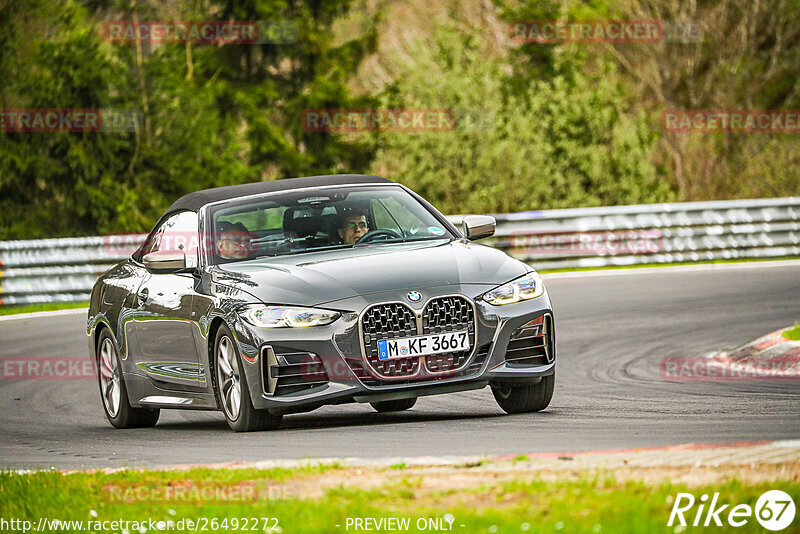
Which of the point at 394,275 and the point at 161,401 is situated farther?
the point at 161,401

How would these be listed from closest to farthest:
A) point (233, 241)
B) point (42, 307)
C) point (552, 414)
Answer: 1. point (552, 414)
2. point (233, 241)
3. point (42, 307)

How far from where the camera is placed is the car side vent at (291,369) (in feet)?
29.5

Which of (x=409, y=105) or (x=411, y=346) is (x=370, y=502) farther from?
(x=409, y=105)

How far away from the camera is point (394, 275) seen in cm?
916

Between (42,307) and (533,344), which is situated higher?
(533,344)

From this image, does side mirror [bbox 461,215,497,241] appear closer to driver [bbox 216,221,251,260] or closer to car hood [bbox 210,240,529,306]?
car hood [bbox 210,240,529,306]

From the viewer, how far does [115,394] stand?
11.5 m

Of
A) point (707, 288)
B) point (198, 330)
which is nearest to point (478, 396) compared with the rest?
point (198, 330)

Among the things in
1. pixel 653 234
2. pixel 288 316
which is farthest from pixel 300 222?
pixel 653 234

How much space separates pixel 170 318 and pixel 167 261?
20.2 inches

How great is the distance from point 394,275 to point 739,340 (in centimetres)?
637

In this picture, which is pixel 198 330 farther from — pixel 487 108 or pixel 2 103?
pixel 487 108

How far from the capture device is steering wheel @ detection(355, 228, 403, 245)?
10188mm

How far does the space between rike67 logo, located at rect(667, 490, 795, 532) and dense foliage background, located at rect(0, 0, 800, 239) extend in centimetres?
2571
